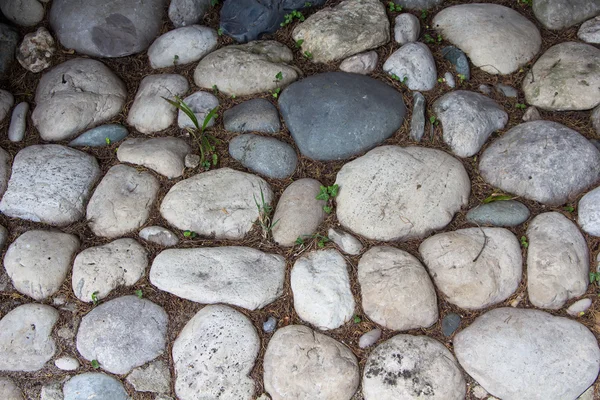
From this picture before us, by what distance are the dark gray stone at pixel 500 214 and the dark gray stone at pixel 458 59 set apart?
966 millimetres

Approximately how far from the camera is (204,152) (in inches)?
128

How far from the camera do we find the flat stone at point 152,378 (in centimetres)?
268

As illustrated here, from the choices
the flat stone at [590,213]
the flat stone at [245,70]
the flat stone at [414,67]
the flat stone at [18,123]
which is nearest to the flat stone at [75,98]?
the flat stone at [18,123]

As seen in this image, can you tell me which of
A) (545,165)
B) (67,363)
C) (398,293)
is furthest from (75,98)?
(545,165)

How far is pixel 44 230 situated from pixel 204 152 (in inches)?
39.1

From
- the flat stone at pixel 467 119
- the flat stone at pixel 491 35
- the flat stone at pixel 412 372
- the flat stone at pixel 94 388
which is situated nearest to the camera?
the flat stone at pixel 412 372

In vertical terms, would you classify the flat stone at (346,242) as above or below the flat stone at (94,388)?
above

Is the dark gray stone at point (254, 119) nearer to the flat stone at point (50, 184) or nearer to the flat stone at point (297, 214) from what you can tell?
the flat stone at point (297, 214)

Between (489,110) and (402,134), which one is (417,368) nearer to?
(402,134)

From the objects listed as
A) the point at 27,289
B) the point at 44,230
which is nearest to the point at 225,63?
the point at 44,230

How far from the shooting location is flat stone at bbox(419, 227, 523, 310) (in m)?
2.75

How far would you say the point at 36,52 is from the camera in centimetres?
375

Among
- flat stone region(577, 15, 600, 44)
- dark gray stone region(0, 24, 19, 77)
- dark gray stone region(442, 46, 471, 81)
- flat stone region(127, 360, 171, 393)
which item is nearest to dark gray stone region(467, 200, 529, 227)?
dark gray stone region(442, 46, 471, 81)

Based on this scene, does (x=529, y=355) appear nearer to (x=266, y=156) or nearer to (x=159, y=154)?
(x=266, y=156)
